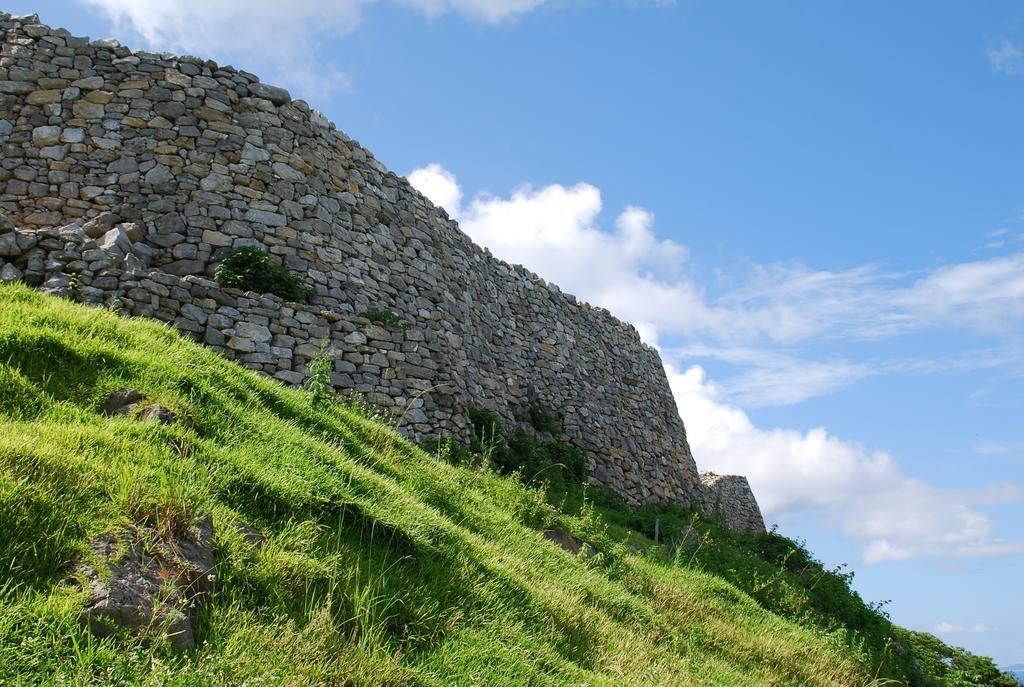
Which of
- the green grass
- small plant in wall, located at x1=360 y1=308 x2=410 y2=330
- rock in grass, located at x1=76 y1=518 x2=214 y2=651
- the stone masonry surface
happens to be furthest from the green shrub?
rock in grass, located at x1=76 y1=518 x2=214 y2=651

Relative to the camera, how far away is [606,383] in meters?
20.5

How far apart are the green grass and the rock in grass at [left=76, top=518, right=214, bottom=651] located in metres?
0.08

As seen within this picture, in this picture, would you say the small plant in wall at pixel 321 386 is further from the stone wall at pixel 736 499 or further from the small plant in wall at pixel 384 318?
the stone wall at pixel 736 499

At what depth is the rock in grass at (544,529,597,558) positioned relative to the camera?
28.4 feet

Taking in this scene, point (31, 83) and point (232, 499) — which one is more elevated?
point (31, 83)

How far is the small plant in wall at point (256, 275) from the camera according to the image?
1130 centimetres

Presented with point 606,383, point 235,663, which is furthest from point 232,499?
point 606,383

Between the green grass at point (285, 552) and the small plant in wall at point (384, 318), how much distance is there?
12.2 ft

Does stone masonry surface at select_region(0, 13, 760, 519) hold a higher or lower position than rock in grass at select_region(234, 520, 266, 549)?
higher

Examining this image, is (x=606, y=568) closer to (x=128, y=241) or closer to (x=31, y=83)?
(x=128, y=241)

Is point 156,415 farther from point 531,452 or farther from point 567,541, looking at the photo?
point 531,452

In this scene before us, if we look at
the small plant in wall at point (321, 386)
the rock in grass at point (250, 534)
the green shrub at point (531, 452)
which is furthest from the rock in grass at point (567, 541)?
the rock in grass at point (250, 534)

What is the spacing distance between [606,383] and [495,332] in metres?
4.93

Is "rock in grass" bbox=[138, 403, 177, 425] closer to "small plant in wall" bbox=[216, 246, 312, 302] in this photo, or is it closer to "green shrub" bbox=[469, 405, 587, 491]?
"small plant in wall" bbox=[216, 246, 312, 302]
